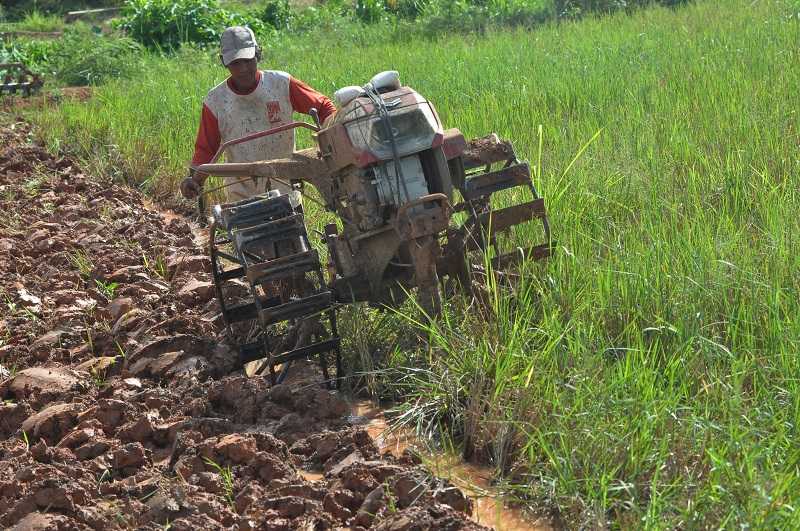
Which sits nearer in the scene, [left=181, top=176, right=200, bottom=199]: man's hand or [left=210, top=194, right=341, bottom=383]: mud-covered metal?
[left=210, top=194, right=341, bottom=383]: mud-covered metal

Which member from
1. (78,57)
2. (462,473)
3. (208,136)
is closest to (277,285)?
(208,136)

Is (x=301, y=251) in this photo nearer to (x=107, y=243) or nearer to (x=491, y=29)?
(x=107, y=243)

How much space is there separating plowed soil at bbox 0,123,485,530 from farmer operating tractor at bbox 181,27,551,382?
31 centimetres

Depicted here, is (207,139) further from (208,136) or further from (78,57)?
(78,57)

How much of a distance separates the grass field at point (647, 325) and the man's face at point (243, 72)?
1.61 m

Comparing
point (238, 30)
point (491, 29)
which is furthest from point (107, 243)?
point (491, 29)

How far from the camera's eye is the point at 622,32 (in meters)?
13.1

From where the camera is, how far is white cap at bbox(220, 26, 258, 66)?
20.1 feet

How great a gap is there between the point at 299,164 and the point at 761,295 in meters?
1.96

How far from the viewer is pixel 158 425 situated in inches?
186

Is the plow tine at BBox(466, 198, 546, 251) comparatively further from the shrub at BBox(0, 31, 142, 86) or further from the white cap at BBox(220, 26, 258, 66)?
the shrub at BBox(0, 31, 142, 86)

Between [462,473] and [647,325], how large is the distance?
1061mm

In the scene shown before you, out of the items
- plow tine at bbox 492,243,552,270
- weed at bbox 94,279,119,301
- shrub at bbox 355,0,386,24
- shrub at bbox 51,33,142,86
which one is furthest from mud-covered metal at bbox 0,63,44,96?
plow tine at bbox 492,243,552,270

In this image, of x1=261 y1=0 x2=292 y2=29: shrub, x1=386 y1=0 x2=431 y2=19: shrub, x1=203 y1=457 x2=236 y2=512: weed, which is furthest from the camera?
x1=261 y1=0 x2=292 y2=29: shrub
